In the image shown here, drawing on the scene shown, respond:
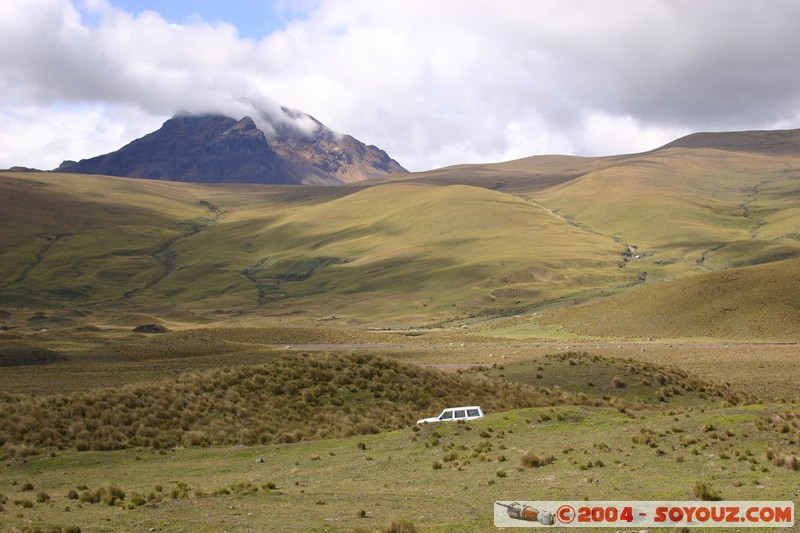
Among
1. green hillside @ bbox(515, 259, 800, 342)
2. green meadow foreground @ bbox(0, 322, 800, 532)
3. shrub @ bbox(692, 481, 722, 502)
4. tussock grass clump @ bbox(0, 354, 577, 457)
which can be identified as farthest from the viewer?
green hillside @ bbox(515, 259, 800, 342)

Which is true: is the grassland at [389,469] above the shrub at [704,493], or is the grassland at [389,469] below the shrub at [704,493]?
below

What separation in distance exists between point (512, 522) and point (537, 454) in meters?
7.60

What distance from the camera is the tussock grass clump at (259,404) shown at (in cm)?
2977

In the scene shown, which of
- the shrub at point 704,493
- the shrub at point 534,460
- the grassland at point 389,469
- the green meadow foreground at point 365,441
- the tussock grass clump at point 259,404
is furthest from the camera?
the tussock grass clump at point 259,404

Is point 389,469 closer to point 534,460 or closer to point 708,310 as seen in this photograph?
point 534,460

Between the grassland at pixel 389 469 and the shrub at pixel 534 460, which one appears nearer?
the grassland at pixel 389 469

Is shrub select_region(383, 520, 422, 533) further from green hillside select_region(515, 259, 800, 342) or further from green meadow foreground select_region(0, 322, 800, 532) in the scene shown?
green hillside select_region(515, 259, 800, 342)

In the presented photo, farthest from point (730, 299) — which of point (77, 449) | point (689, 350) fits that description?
point (77, 449)

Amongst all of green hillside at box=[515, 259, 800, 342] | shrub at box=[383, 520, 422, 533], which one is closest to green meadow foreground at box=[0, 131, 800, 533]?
shrub at box=[383, 520, 422, 533]

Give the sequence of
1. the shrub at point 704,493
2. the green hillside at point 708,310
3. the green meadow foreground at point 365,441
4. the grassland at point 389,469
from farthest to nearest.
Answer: the green hillside at point 708,310, the green meadow foreground at point 365,441, the grassland at point 389,469, the shrub at point 704,493

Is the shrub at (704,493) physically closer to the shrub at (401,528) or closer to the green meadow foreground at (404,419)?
the green meadow foreground at (404,419)

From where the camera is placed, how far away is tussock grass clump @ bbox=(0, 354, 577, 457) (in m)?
29.8

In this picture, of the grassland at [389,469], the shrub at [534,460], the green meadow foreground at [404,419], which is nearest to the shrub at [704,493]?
the green meadow foreground at [404,419]

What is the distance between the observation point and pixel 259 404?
34.5m
